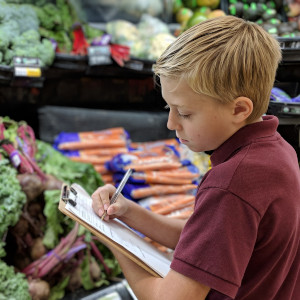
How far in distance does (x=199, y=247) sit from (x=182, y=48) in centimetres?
48

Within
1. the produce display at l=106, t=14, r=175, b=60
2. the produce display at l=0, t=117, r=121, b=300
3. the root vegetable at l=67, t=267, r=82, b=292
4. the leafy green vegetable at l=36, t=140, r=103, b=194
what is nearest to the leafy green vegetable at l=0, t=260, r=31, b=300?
the produce display at l=0, t=117, r=121, b=300

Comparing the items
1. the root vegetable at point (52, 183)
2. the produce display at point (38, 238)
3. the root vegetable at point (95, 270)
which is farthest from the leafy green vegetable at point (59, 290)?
the root vegetable at point (52, 183)

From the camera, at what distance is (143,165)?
8.79 ft

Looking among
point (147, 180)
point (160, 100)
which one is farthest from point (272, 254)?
point (160, 100)

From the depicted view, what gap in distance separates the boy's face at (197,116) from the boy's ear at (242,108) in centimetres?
1

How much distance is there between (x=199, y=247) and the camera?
86 cm

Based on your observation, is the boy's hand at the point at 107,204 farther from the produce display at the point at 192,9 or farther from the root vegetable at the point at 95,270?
the produce display at the point at 192,9

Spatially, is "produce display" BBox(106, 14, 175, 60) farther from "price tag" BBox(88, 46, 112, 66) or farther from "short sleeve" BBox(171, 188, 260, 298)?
"short sleeve" BBox(171, 188, 260, 298)

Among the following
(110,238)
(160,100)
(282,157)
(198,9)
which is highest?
(198,9)

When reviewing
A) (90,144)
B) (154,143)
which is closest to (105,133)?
(90,144)

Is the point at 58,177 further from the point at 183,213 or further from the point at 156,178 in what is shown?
the point at 183,213

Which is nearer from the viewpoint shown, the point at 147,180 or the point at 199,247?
the point at 199,247

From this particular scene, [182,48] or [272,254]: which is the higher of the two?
[182,48]

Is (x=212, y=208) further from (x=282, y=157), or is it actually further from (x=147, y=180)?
(x=147, y=180)
